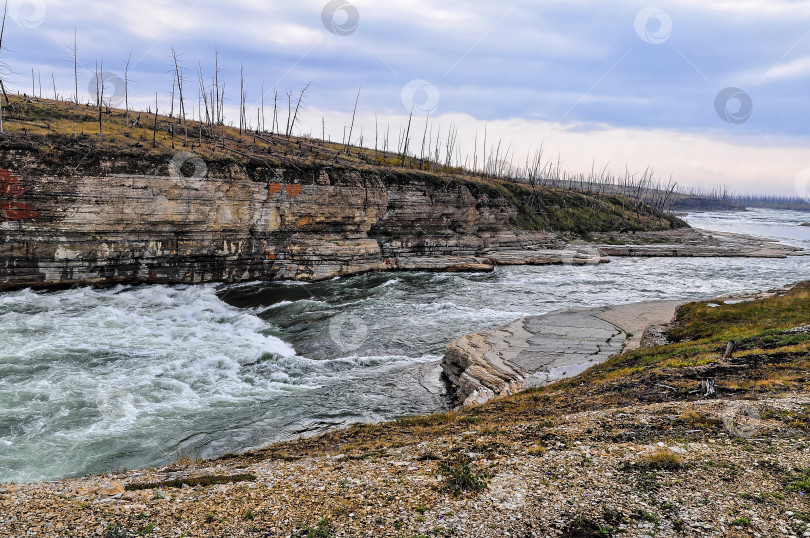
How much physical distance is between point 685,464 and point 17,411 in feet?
66.9

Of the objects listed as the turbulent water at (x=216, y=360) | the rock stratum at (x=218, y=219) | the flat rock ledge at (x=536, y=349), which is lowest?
the turbulent water at (x=216, y=360)

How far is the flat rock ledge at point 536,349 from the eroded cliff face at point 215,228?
24.2 m

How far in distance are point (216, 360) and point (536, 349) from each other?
50.8 ft

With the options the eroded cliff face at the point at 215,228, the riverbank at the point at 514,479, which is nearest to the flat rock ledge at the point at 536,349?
the riverbank at the point at 514,479

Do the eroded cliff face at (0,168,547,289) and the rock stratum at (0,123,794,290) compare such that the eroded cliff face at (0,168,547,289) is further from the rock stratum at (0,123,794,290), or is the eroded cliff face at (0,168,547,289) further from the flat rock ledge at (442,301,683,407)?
the flat rock ledge at (442,301,683,407)

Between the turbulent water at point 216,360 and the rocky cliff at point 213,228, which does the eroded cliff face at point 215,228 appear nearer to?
the rocky cliff at point 213,228

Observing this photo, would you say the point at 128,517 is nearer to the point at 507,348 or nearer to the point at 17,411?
the point at 17,411

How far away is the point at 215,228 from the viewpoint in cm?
3878

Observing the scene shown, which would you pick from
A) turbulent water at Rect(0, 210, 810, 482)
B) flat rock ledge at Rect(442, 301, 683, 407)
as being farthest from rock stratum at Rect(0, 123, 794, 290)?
flat rock ledge at Rect(442, 301, 683, 407)

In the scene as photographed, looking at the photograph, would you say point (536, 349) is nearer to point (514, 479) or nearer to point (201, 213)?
point (514, 479)

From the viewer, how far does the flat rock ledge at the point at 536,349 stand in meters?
18.1

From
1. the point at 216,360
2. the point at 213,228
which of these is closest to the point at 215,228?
the point at 213,228

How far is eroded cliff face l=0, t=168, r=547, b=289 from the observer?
32438 millimetres

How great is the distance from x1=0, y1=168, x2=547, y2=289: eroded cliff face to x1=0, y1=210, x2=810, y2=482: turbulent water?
235cm
